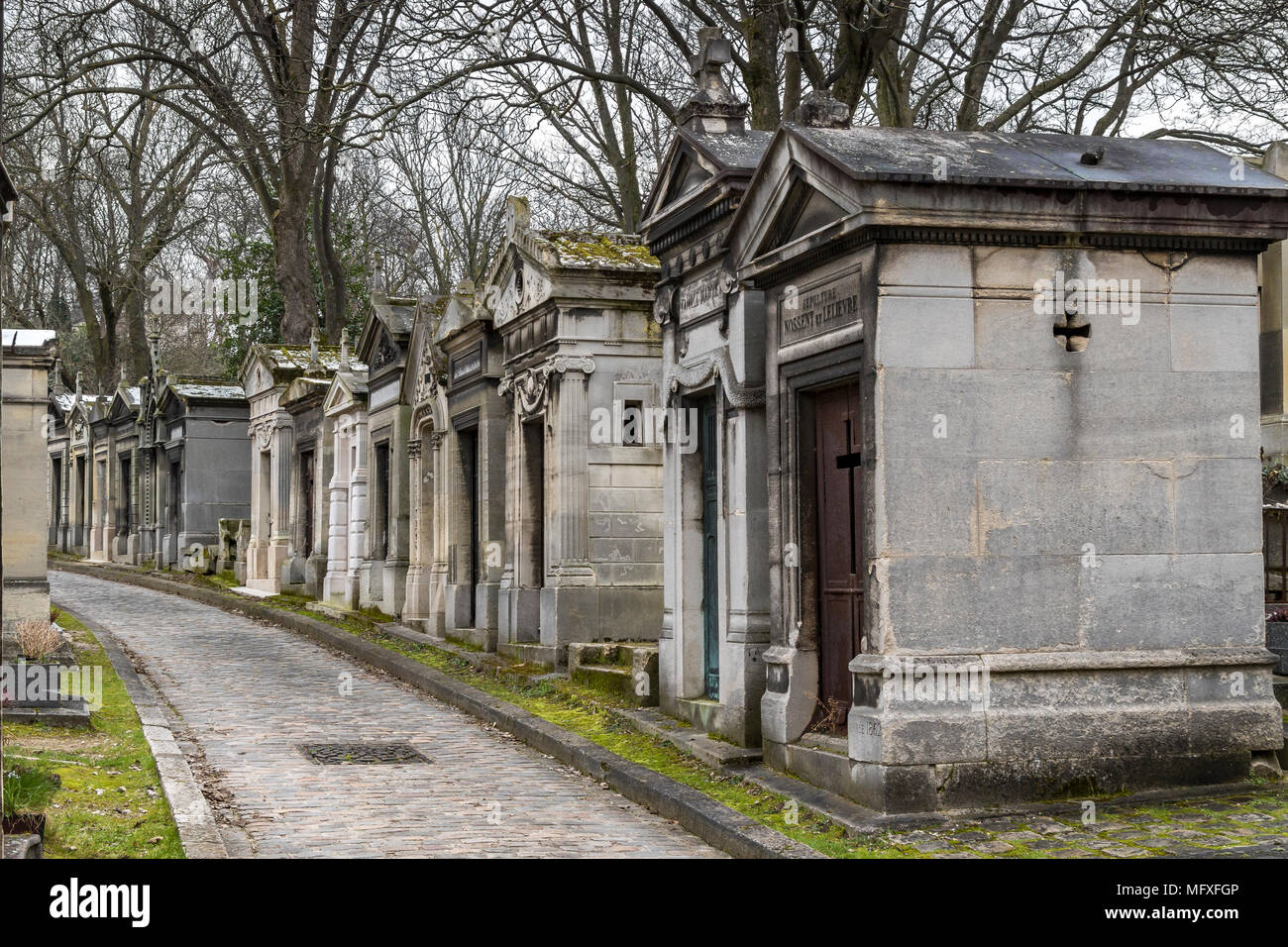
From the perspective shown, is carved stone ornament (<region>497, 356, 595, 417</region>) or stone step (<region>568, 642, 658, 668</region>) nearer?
stone step (<region>568, 642, 658, 668</region>)

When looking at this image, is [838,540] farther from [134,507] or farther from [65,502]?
[65,502]

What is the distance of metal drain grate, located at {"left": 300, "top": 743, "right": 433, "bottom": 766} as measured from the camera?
9.96 m

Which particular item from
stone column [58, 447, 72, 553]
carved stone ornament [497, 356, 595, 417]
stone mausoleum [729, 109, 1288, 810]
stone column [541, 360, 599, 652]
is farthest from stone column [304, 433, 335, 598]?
stone column [58, 447, 72, 553]

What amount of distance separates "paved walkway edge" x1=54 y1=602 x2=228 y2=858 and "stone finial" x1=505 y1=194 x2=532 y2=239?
5573 mm

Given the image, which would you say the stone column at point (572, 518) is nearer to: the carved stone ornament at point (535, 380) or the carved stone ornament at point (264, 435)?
the carved stone ornament at point (535, 380)

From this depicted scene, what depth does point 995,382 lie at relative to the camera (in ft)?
24.5

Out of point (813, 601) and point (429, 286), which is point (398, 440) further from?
point (429, 286)

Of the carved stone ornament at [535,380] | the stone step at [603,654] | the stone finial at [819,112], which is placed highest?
the stone finial at [819,112]

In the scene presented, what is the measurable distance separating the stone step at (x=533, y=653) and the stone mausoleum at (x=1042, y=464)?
5501mm

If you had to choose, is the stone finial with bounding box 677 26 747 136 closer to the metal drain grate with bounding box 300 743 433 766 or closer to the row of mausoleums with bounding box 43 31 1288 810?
the row of mausoleums with bounding box 43 31 1288 810

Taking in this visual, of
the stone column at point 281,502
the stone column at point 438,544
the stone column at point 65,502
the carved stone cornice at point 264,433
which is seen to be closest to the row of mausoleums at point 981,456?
the stone column at point 438,544

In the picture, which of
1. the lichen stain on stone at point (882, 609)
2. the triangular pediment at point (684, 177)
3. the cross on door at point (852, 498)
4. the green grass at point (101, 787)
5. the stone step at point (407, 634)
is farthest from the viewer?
the stone step at point (407, 634)

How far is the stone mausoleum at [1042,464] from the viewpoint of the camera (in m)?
7.28
